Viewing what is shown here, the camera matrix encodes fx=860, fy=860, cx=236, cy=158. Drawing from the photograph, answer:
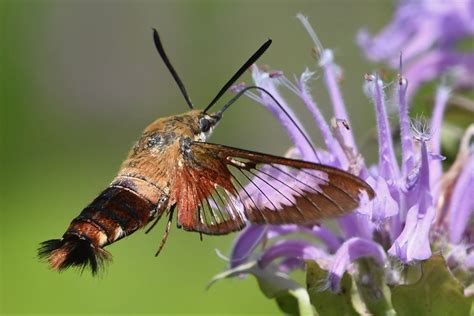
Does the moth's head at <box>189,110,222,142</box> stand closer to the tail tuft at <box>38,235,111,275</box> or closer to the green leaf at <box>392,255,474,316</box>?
the tail tuft at <box>38,235,111,275</box>

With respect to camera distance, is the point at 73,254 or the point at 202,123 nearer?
the point at 73,254

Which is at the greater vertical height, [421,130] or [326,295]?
[421,130]


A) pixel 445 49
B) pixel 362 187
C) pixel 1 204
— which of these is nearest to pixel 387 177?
pixel 362 187

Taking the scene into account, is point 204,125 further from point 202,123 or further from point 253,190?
point 253,190

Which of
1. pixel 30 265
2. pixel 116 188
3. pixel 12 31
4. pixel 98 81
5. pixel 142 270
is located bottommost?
pixel 142 270

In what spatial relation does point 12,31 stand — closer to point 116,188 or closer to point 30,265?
point 30,265

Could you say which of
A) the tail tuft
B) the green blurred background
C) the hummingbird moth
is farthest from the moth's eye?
the green blurred background

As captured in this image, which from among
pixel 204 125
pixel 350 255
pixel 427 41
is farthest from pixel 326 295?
pixel 427 41
